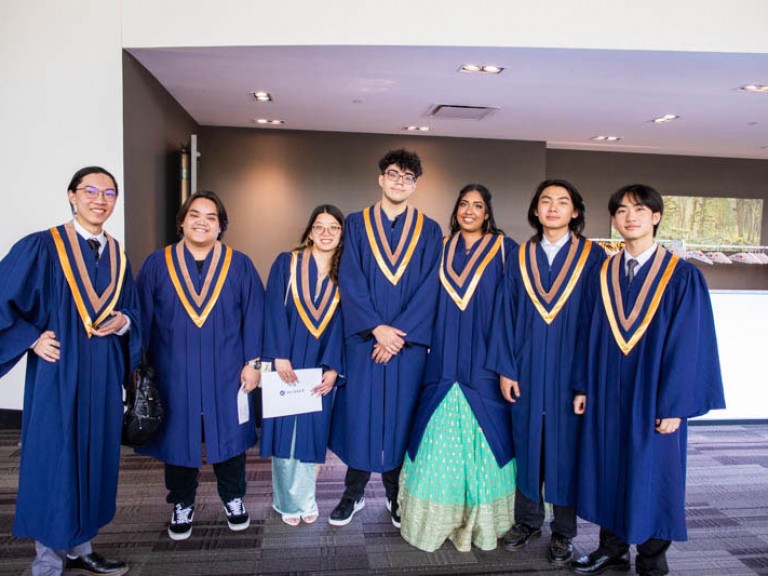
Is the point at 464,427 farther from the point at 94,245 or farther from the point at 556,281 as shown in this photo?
the point at 94,245

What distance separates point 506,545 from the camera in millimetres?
2408

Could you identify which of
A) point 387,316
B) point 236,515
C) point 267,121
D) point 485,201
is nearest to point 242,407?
point 236,515

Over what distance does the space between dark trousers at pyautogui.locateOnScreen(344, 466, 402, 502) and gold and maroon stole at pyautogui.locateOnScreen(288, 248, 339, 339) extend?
27.0 inches

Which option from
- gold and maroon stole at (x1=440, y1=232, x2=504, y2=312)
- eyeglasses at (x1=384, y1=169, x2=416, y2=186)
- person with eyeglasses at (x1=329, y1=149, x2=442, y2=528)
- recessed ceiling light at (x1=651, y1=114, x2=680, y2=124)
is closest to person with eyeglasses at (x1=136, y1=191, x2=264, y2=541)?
person with eyeglasses at (x1=329, y1=149, x2=442, y2=528)

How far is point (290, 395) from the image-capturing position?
2.46 meters

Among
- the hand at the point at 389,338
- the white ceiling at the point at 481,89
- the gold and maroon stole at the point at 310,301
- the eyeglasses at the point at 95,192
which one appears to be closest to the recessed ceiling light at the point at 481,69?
the white ceiling at the point at 481,89

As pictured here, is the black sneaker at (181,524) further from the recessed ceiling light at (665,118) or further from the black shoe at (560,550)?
the recessed ceiling light at (665,118)

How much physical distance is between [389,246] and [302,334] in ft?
1.82

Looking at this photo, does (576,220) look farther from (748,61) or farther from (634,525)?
(748,61)

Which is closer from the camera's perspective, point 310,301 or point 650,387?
point 650,387

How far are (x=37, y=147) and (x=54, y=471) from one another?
251 centimetres

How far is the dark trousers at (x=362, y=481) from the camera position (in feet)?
8.54

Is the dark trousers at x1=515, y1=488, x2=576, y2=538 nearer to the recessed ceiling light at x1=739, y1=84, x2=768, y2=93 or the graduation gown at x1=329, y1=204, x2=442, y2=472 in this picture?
the graduation gown at x1=329, y1=204, x2=442, y2=472

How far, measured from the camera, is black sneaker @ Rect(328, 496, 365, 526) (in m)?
2.61
